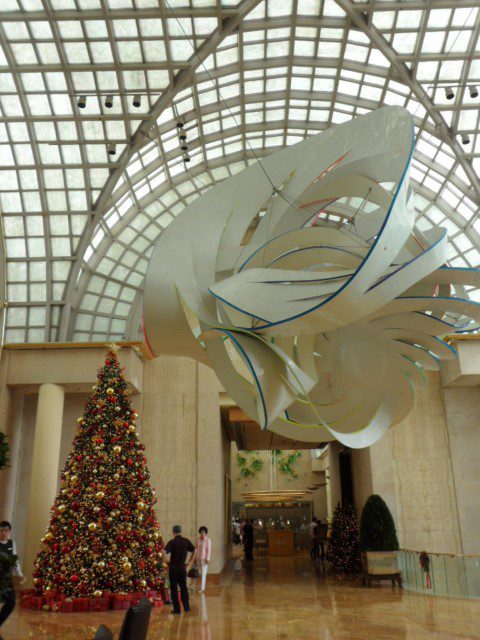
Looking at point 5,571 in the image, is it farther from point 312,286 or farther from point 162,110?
point 162,110

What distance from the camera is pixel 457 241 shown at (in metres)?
33.0

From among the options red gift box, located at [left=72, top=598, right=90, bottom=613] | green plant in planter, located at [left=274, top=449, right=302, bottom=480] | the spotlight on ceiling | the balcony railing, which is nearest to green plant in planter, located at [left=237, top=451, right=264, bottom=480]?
green plant in planter, located at [left=274, top=449, right=302, bottom=480]

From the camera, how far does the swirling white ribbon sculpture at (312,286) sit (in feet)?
18.4

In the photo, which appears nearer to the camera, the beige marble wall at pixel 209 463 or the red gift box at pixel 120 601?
the red gift box at pixel 120 601

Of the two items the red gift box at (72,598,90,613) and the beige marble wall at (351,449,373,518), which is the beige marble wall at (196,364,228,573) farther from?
the red gift box at (72,598,90,613)

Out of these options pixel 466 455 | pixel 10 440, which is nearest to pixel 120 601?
pixel 10 440

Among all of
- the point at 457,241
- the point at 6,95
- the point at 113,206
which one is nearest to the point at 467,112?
the point at 457,241

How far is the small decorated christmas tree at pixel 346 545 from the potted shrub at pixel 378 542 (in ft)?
7.67

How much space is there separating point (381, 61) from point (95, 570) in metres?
24.2

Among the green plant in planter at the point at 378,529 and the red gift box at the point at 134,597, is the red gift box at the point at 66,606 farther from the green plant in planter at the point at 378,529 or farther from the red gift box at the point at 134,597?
the green plant in planter at the point at 378,529

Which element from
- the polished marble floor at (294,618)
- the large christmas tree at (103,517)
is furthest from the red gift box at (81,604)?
the polished marble floor at (294,618)

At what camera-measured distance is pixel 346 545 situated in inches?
822

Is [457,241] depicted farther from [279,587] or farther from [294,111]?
[279,587]

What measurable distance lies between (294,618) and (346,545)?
1039 centimetres
